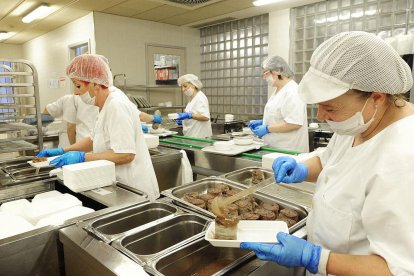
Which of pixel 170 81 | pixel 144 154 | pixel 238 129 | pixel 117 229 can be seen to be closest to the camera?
pixel 117 229

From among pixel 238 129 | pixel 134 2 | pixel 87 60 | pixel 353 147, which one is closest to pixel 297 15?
pixel 238 129

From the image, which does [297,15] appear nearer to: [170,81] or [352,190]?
[170,81]

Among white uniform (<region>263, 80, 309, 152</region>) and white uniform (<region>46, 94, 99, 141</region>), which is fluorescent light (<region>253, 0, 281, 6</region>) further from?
white uniform (<region>46, 94, 99, 141</region>)

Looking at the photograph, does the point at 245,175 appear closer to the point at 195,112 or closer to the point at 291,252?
the point at 291,252

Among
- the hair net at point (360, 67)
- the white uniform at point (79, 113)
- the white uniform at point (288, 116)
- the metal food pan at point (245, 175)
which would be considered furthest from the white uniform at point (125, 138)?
the white uniform at point (288, 116)

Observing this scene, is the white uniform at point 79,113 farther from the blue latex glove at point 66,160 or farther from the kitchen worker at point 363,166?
the kitchen worker at point 363,166

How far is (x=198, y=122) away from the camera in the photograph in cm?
410

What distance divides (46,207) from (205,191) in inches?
32.8

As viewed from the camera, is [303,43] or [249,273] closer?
[249,273]

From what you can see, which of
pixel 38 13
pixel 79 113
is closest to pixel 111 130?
pixel 79 113

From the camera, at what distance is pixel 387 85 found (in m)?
0.80

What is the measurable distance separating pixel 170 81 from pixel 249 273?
17.1 ft

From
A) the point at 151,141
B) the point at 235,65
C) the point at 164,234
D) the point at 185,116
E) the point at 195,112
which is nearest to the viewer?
the point at 164,234

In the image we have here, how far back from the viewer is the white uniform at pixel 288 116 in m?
2.78
